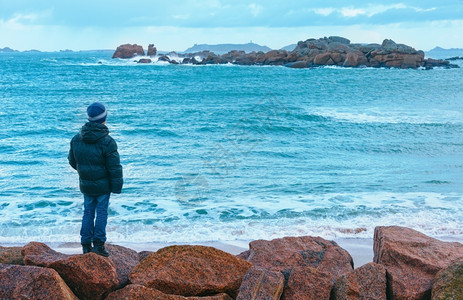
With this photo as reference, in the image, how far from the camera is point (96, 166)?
4.50 metres

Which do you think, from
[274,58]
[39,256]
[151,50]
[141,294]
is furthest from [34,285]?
[151,50]

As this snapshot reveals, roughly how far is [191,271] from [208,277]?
0.16 m

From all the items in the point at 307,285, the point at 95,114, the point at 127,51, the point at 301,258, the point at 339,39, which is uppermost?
the point at 339,39

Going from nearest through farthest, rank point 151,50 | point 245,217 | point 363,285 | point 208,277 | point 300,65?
point 363,285, point 208,277, point 245,217, point 300,65, point 151,50

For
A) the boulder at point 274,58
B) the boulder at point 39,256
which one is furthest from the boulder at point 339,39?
the boulder at point 39,256

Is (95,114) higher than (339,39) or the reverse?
the reverse

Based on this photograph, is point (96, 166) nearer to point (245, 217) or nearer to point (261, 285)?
point (261, 285)

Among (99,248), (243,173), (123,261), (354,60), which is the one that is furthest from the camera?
(354,60)

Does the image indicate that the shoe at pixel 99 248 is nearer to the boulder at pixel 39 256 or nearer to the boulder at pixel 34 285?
the boulder at pixel 39 256

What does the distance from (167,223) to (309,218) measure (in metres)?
2.58

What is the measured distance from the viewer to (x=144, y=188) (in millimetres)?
10523

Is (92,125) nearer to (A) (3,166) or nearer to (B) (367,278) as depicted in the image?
(B) (367,278)

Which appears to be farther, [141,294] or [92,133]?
[92,133]

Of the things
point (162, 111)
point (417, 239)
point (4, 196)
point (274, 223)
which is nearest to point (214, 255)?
point (417, 239)
